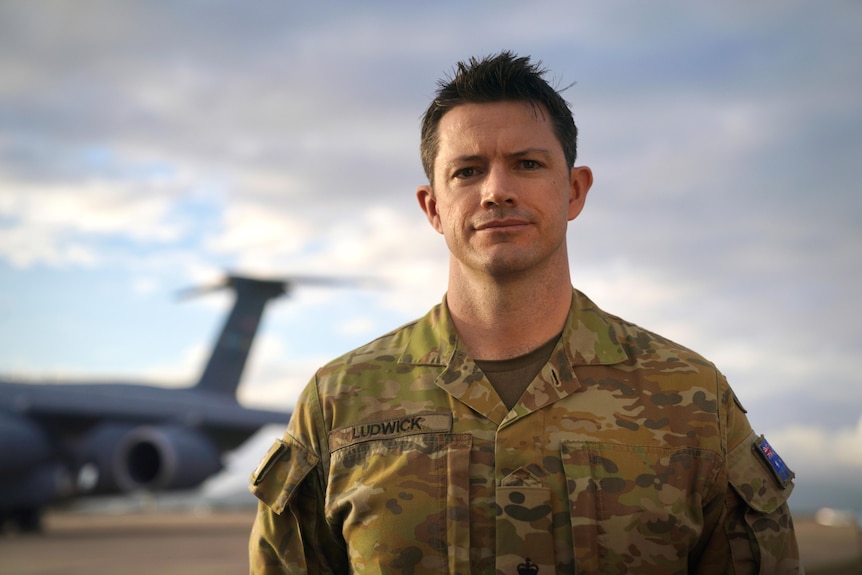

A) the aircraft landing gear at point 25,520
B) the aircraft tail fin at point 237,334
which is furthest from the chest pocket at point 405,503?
the aircraft tail fin at point 237,334

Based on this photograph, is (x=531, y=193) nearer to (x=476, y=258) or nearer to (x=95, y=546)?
(x=476, y=258)

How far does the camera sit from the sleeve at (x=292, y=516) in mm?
2037

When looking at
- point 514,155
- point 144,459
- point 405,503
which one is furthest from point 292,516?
point 144,459

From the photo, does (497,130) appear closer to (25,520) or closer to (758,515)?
(758,515)

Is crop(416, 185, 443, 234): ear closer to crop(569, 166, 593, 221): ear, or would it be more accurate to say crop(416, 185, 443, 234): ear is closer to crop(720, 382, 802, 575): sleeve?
crop(569, 166, 593, 221): ear

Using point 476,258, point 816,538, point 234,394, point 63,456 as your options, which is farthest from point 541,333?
point 234,394

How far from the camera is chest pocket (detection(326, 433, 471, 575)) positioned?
190 centimetres

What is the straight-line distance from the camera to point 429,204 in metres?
2.22

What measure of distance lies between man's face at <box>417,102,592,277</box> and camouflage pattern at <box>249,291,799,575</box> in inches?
10.5

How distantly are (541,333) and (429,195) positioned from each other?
48 cm

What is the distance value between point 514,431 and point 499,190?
22.9 inches

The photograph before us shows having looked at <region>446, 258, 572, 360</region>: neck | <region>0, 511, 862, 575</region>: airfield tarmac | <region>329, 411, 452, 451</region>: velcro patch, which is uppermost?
<region>446, 258, 572, 360</region>: neck

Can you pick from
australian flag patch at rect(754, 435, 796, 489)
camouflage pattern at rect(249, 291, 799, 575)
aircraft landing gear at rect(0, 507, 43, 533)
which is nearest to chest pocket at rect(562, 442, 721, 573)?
camouflage pattern at rect(249, 291, 799, 575)

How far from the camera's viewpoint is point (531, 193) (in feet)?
6.47
